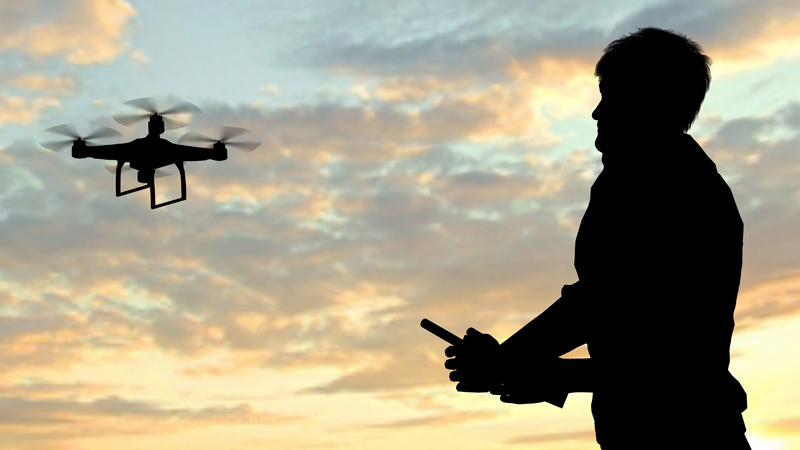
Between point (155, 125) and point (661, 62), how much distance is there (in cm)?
5579

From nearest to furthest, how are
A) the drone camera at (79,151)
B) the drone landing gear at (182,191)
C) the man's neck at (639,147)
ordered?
the man's neck at (639,147) < the drone landing gear at (182,191) < the drone camera at (79,151)

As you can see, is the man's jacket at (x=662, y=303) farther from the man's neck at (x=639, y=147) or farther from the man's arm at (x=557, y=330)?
the man's arm at (x=557, y=330)

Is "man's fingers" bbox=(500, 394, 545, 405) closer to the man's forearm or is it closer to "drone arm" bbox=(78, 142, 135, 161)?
the man's forearm

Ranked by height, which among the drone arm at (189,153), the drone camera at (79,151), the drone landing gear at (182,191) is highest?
the drone camera at (79,151)

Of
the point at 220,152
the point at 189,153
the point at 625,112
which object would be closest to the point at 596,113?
the point at 625,112

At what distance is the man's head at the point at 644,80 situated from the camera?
3.89m

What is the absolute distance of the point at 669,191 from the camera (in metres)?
3.73

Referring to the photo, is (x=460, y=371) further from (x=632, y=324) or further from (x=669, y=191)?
(x=669, y=191)

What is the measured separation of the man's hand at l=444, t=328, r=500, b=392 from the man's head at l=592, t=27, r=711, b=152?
0.90 metres

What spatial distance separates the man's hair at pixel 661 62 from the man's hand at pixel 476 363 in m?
1.18

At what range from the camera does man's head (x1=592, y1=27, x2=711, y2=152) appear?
3895 millimetres

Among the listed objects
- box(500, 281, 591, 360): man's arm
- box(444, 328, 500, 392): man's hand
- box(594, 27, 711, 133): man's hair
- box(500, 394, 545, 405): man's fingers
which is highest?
Result: box(594, 27, 711, 133): man's hair

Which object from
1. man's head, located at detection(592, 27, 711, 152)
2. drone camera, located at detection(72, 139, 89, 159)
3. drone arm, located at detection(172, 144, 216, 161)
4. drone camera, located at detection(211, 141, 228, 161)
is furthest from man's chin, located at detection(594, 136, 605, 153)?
drone camera, located at detection(72, 139, 89, 159)

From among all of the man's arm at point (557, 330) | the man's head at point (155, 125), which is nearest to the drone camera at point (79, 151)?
the man's head at point (155, 125)
